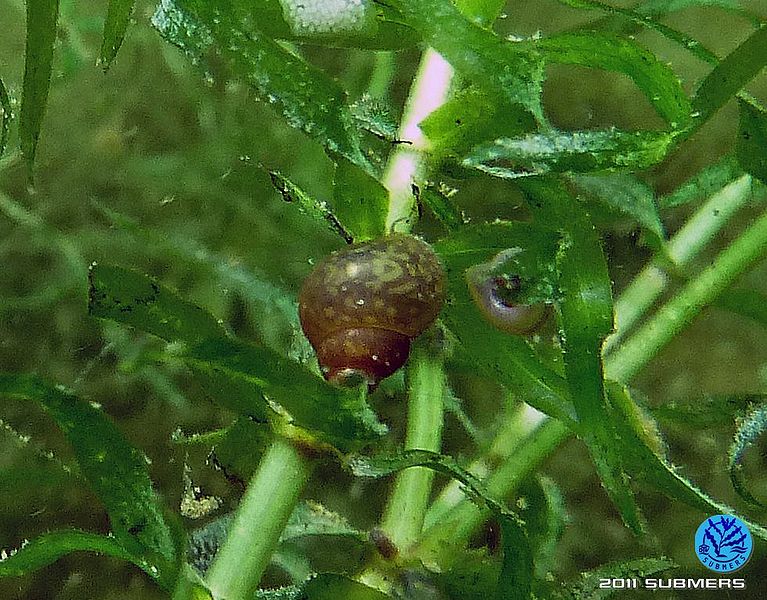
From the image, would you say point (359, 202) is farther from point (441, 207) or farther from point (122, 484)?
point (122, 484)

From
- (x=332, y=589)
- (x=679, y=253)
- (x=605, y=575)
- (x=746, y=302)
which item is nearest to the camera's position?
(x=332, y=589)

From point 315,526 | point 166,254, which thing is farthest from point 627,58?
point 166,254

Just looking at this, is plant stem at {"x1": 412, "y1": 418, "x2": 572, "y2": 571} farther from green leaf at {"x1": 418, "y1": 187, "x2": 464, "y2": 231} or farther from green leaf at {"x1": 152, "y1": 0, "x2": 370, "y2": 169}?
green leaf at {"x1": 152, "y1": 0, "x2": 370, "y2": 169}

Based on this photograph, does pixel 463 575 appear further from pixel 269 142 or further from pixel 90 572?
pixel 269 142

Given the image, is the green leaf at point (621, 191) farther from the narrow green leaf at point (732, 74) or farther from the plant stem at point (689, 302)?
the plant stem at point (689, 302)

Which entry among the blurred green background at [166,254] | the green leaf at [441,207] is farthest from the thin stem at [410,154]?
the blurred green background at [166,254]

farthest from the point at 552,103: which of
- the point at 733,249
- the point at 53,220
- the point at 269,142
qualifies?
the point at 53,220
